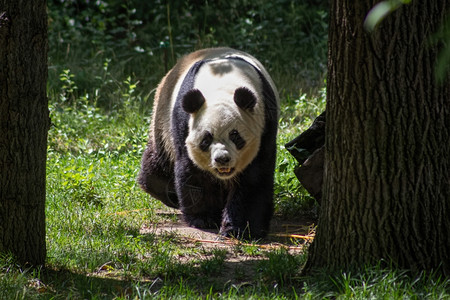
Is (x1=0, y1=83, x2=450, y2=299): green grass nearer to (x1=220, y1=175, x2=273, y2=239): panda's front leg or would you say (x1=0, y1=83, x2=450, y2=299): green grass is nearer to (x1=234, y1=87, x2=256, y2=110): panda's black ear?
(x1=220, y1=175, x2=273, y2=239): panda's front leg

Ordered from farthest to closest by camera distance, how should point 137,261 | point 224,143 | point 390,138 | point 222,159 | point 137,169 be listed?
point 137,169 < point 224,143 < point 222,159 < point 137,261 < point 390,138

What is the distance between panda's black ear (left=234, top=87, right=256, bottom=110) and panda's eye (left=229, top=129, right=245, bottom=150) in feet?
0.76

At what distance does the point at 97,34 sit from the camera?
12406mm

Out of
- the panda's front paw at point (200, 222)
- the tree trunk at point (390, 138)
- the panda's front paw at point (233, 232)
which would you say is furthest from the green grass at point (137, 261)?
the panda's front paw at point (233, 232)

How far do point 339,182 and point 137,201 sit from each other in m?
3.19

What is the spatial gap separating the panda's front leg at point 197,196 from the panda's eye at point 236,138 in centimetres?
54

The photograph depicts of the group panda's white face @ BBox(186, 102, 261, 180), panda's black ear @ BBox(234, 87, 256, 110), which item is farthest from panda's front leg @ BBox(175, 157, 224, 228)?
panda's black ear @ BBox(234, 87, 256, 110)

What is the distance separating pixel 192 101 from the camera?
219 inches

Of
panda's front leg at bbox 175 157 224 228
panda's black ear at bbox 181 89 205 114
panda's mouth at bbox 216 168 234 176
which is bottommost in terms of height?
panda's front leg at bbox 175 157 224 228

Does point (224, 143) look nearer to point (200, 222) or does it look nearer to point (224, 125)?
point (224, 125)

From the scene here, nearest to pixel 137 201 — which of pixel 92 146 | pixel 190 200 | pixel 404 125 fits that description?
pixel 190 200

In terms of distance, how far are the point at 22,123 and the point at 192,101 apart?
74.7 inches

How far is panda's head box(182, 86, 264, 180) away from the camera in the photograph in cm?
548

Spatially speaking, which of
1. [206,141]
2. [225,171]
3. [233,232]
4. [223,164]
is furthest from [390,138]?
[233,232]
